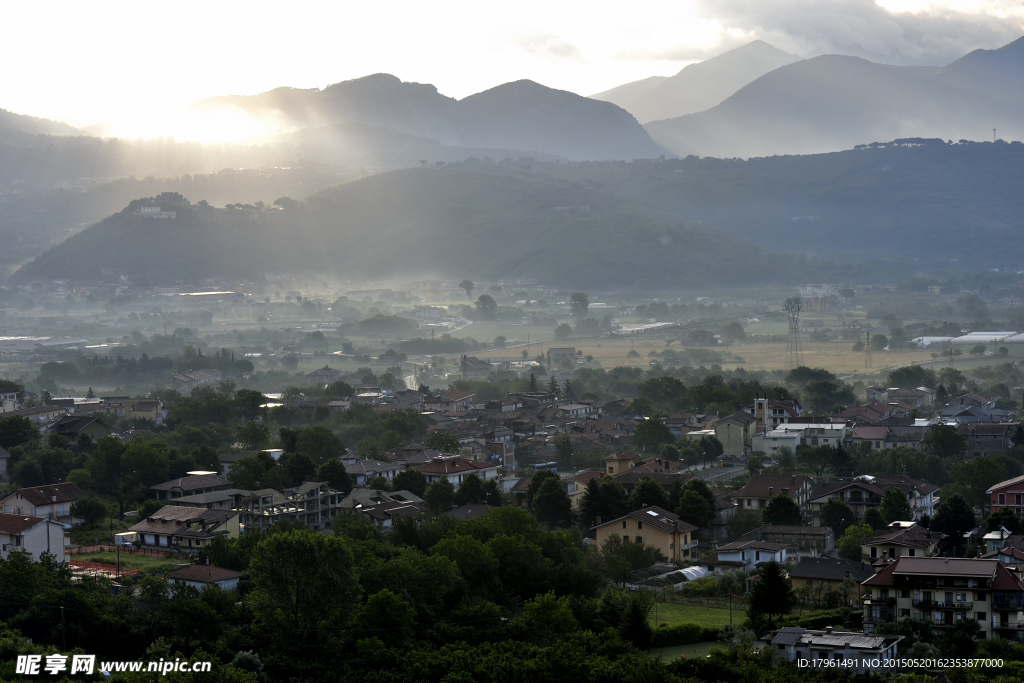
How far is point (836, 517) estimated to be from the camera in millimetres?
19641

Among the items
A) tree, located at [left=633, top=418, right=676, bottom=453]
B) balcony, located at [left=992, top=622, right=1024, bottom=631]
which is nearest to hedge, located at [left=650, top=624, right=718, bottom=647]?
balcony, located at [left=992, top=622, right=1024, bottom=631]

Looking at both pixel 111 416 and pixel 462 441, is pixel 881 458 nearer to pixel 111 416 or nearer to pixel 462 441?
pixel 462 441

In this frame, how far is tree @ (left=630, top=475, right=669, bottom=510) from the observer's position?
65.2ft

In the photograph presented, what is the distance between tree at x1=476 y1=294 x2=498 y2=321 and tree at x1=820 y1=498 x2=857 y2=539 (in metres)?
59.9

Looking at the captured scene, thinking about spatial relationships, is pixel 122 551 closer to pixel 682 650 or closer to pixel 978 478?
pixel 682 650

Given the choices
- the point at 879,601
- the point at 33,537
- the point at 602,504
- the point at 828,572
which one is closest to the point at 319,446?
the point at 602,504

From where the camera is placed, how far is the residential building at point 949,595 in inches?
530

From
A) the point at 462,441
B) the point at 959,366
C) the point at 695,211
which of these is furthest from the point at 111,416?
the point at 695,211

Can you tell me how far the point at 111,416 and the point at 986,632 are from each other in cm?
2291

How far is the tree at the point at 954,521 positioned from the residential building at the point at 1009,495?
1.73 m

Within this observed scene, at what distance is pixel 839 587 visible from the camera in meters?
15.6

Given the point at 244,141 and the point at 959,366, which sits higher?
the point at 244,141

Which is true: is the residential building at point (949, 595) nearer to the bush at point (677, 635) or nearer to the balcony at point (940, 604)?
the balcony at point (940, 604)

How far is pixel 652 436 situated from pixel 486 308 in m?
52.4
